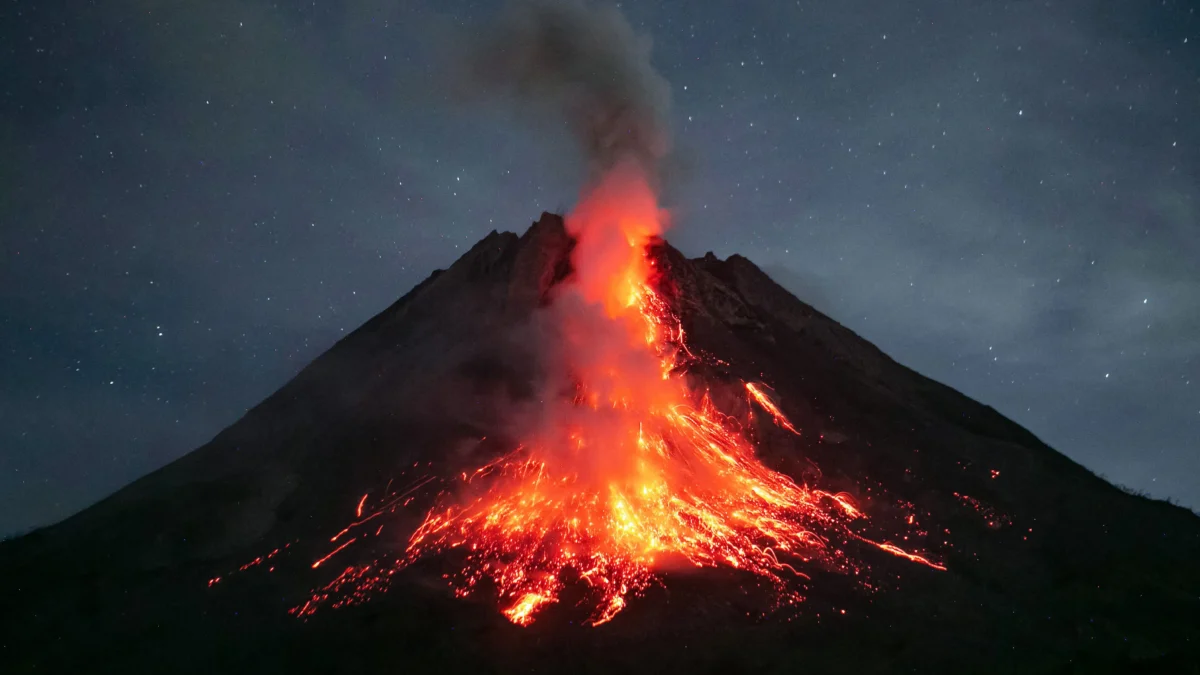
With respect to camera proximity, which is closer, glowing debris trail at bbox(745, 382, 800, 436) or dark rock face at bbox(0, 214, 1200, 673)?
dark rock face at bbox(0, 214, 1200, 673)

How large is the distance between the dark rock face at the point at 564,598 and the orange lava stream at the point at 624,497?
1180mm

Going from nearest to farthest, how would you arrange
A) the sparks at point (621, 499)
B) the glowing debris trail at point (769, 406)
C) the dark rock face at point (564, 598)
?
the dark rock face at point (564, 598), the sparks at point (621, 499), the glowing debris trail at point (769, 406)

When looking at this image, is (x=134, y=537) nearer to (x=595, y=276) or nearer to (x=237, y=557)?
(x=237, y=557)

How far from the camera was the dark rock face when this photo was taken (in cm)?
2462

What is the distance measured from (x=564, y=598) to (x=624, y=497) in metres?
7.44

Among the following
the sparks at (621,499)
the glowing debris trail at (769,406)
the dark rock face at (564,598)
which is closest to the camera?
the dark rock face at (564,598)

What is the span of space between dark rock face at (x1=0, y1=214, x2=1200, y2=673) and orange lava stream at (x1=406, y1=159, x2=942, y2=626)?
1180mm

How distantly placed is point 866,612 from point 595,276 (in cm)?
2598

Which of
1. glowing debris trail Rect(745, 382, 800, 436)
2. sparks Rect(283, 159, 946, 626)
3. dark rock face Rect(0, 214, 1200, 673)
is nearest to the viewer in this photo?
dark rock face Rect(0, 214, 1200, 673)

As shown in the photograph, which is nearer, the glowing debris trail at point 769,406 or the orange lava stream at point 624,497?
the orange lava stream at point 624,497

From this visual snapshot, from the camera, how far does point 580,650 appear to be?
2394 centimetres

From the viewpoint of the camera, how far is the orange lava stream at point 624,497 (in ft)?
93.8

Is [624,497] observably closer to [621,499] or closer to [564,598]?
[621,499]

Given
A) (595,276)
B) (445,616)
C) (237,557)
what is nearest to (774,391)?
(595,276)
